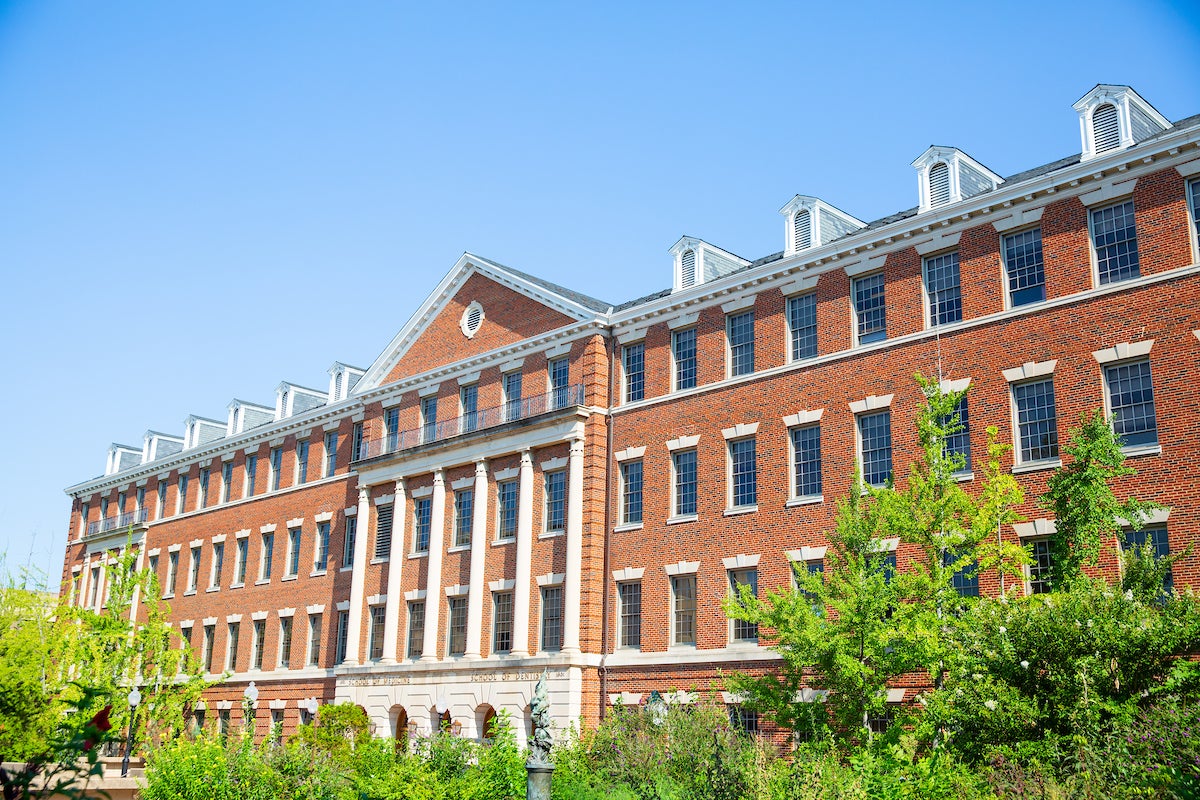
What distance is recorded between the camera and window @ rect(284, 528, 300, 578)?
50.1 meters

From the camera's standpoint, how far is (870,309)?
106 ft

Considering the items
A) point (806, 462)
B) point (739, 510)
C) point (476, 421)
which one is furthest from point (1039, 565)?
point (476, 421)

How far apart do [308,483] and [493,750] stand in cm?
2801

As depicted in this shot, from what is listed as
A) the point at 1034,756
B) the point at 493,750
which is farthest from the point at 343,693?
the point at 1034,756

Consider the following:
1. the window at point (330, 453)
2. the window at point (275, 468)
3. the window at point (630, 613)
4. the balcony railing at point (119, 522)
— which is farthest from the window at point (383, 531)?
the balcony railing at point (119, 522)

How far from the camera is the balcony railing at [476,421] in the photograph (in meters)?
39.3

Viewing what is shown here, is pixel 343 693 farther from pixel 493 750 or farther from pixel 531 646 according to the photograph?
pixel 493 750

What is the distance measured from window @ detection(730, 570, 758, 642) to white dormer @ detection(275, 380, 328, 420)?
2791cm

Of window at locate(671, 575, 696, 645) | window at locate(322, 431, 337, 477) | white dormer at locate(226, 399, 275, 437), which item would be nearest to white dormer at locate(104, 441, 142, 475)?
white dormer at locate(226, 399, 275, 437)

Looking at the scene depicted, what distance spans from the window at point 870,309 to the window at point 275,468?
29694 mm

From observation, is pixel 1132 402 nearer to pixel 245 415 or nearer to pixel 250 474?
pixel 250 474

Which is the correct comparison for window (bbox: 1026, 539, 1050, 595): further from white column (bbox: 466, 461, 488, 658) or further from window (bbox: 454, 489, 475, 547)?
window (bbox: 454, 489, 475, 547)

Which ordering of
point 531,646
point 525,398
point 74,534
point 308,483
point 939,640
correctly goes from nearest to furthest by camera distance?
point 939,640, point 531,646, point 525,398, point 308,483, point 74,534

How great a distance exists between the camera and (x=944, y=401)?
26062 mm
